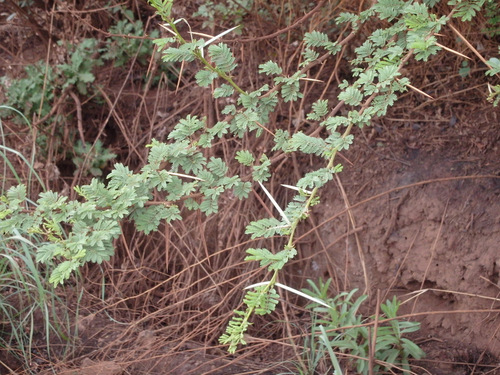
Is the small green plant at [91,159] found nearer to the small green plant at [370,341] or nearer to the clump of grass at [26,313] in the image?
the clump of grass at [26,313]

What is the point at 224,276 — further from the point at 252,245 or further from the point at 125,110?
the point at 125,110

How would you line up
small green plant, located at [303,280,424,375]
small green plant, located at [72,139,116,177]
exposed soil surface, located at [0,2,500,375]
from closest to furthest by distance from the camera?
small green plant, located at [303,280,424,375] → exposed soil surface, located at [0,2,500,375] → small green plant, located at [72,139,116,177]

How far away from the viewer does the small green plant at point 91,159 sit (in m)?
3.49

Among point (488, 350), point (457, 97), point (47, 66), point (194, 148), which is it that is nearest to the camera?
point (194, 148)

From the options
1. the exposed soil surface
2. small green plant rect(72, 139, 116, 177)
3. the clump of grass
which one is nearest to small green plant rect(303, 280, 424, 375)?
the exposed soil surface

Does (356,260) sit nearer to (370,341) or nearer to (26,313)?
(370,341)

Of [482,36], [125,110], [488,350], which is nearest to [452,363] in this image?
[488,350]

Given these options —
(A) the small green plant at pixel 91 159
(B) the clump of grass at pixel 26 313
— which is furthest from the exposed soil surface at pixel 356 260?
(A) the small green plant at pixel 91 159

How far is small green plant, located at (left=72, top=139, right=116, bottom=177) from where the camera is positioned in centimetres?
349

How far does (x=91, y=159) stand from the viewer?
352 centimetres

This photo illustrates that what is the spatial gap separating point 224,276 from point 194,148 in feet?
4.43

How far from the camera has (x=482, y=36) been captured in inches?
110

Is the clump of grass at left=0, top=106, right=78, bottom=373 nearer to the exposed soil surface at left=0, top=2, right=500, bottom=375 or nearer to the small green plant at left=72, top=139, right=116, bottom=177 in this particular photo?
the exposed soil surface at left=0, top=2, right=500, bottom=375

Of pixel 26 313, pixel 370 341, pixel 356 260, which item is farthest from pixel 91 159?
pixel 370 341
